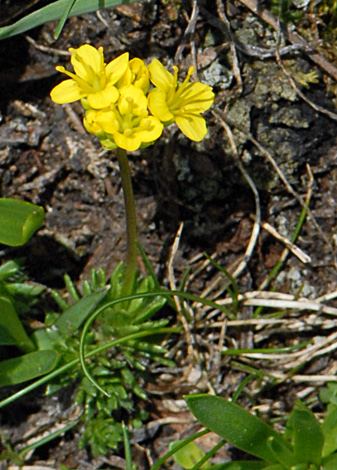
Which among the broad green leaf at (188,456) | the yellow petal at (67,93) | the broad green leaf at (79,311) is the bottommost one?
the broad green leaf at (188,456)

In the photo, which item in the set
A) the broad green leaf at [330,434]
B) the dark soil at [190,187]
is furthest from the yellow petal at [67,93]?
the broad green leaf at [330,434]

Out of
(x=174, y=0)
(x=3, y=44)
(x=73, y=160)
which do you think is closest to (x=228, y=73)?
(x=174, y=0)

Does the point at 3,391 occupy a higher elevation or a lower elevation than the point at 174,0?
lower

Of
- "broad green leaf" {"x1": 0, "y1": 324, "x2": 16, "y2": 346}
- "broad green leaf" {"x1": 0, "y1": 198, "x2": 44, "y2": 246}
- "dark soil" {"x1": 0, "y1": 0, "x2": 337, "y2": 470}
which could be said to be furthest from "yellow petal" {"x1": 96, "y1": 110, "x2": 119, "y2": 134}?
"broad green leaf" {"x1": 0, "y1": 324, "x2": 16, "y2": 346}

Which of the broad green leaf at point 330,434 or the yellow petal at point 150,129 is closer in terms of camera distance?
the yellow petal at point 150,129

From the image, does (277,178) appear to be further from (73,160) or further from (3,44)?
(3,44)

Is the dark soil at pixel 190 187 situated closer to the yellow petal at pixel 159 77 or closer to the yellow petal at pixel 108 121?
the yellow petal at pixel 159 77

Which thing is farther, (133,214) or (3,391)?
(3,391)
